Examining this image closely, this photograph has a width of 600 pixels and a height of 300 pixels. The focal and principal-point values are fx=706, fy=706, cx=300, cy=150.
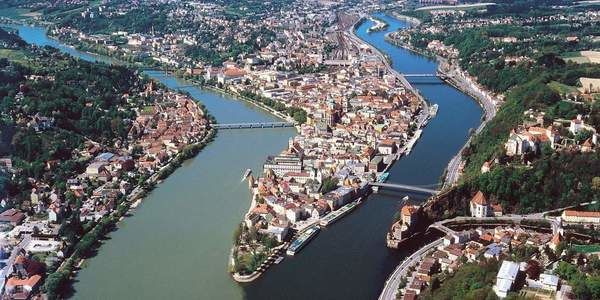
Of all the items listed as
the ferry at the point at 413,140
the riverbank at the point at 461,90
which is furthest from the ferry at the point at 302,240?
the ferry at the point at 413,140

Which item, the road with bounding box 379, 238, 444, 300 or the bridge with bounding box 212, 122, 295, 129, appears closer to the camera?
the road with bounding box 379, 238, 444, 300

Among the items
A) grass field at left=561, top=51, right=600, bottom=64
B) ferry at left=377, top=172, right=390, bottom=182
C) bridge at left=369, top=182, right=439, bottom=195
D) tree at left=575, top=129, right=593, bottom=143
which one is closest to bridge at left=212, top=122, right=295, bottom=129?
ferry at left=377, top=172, right=390, bottom=182

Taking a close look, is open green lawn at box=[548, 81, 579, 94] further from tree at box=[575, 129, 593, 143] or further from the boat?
the boat

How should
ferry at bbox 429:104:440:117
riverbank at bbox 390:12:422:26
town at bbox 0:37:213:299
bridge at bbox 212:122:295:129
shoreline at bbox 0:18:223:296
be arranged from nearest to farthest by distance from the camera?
shoreline at bbox 0:18:223:296
town at bbox 0:37:213:299
bridge at bbox 212:122:295:129
ferry at bbox 429:104:440:117
riverbank at bbox 390:12:422:26

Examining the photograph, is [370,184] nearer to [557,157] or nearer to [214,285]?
[557,157]

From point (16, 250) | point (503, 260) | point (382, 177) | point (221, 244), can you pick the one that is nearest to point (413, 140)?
point (382, 177)

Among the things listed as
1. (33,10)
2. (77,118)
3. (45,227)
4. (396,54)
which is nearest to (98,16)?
(33,10)

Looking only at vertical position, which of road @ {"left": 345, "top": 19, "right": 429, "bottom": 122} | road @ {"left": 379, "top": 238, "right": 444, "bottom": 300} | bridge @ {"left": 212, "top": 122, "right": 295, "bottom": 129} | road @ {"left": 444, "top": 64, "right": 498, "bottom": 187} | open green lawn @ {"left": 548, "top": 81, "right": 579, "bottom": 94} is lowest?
bridge @ {"left": 212, "top": 122, "right": 295, "bottom": 129}
